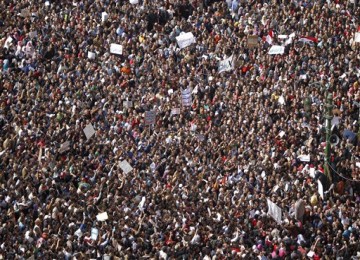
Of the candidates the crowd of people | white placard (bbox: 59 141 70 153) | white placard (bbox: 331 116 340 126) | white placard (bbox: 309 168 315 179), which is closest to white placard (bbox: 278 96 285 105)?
the crowd of people

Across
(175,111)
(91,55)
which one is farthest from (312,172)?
(91,55)

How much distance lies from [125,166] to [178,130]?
3027 millimetres

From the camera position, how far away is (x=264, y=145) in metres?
55.5

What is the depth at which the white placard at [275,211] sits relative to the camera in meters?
51.4

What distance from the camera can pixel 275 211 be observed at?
169ft

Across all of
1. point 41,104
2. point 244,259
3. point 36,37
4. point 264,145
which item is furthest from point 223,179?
point 36,37

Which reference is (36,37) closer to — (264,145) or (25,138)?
(25,138)

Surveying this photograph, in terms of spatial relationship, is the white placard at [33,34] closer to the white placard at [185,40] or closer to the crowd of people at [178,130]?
the crowd of people at [178,130]

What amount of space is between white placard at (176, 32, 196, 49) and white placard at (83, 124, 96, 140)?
20.4 ft

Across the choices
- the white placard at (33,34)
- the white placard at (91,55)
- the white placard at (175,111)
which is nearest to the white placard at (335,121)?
the white placard at (175,111)

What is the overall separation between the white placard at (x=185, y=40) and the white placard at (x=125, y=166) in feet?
28.3

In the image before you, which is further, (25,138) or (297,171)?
(25,138)

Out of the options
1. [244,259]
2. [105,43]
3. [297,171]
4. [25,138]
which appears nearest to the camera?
[244,259]

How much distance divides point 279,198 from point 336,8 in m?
12.1
